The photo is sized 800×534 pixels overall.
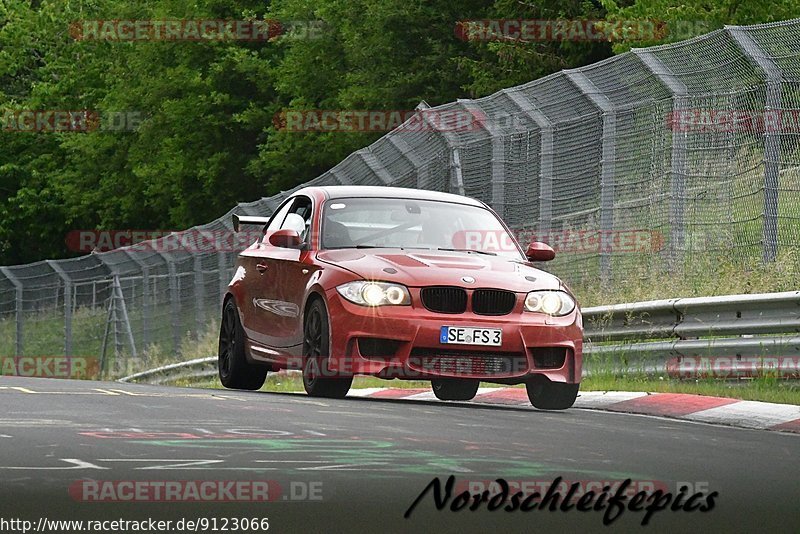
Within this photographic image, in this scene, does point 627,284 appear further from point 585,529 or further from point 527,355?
point 585,529

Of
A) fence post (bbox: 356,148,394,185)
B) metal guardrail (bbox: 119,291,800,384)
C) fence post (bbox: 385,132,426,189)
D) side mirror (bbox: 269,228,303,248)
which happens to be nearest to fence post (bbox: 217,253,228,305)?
fence post (bbox: 356,148,394,185)

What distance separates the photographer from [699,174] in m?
15.8

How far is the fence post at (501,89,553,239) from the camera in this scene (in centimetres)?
1717

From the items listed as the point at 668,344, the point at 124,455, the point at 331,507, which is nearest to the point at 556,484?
the point at 331,507

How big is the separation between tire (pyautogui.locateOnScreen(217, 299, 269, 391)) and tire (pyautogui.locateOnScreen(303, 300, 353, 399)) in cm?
183

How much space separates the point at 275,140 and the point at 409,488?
4370 cm

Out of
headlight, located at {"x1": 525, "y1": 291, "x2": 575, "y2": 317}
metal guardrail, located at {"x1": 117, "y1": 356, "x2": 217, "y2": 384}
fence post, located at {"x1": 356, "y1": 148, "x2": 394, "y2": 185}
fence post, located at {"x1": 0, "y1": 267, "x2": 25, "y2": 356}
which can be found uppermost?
headlight, located at {"x1": 525, "y1": 291, "x2": 575, "y2": 317}

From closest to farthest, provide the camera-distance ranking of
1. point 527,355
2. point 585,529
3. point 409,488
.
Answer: point 585,529, point 409,488, point 527,355

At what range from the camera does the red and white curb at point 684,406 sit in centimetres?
1138

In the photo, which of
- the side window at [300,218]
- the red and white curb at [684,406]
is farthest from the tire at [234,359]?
the red and white curb at [684,406]

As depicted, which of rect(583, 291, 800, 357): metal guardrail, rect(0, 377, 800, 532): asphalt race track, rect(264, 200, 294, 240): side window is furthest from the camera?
rect(264, 200, 294, 240): side window

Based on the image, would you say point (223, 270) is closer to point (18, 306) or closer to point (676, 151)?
point (676, 151)

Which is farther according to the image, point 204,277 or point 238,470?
point 204,277

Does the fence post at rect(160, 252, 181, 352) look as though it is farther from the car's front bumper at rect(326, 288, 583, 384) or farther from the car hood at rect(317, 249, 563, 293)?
the car's front bumper at rect(326, 288, 583, 384)
